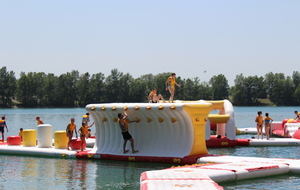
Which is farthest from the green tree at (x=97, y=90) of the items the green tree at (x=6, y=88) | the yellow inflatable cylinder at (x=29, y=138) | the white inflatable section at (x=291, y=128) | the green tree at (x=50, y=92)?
the yellow inflatable cylinder at (x=29, y=138)

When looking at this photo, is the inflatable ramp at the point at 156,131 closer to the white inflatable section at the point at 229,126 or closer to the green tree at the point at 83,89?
the white inflatable section at the point at 229,126

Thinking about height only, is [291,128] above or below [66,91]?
below

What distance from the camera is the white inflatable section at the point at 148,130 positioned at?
667 inches

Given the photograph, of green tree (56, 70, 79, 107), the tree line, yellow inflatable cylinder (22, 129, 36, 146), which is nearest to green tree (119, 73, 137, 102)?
the tree line

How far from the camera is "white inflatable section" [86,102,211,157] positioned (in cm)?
1695

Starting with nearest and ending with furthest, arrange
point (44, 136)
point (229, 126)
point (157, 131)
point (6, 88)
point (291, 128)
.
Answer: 1. point (157, 131)
2. point (44, 136)
3. point (229, 126)
4. point (291, 128)
5. point (6, 88)

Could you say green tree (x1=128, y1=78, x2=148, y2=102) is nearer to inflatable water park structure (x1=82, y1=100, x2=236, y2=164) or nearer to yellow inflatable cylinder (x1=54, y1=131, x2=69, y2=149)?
yellow inflatable cylinder (x1=54, y1=131, x2=69, y2=149)

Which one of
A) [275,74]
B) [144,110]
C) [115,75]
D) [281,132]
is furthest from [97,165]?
[275,74]

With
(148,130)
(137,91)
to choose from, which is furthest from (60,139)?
(137,91)

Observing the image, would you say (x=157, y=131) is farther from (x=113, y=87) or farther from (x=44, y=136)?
(x=113, y=87)

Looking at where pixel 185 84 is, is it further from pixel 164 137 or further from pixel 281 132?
pixel 164 137

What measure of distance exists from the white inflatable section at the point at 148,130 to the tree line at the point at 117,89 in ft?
280

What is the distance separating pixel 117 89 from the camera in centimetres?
10994

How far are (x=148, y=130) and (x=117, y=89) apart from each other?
9233 cm
